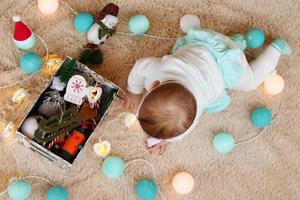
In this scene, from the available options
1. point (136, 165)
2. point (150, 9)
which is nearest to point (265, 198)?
point (136, 165)

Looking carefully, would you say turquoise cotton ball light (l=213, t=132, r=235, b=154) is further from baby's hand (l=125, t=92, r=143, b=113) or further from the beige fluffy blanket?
baby's hand (l=125, t=92, r=143, b=113)

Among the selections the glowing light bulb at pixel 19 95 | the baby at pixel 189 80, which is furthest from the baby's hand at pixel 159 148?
the glowing light bulb at pixel 19 95

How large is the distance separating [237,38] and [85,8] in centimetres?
39

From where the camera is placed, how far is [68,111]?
3.70 feet

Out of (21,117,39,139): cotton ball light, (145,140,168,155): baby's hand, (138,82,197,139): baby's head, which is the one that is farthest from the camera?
(145,140,168,155): baby's hand

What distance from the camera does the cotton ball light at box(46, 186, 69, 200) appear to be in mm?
1144

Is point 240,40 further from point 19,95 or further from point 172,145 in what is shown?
point 19,95

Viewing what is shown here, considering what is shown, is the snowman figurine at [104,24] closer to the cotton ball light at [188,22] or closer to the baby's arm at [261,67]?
the cotton ball light at [188,22]

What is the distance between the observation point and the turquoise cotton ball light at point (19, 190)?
1.14 meters

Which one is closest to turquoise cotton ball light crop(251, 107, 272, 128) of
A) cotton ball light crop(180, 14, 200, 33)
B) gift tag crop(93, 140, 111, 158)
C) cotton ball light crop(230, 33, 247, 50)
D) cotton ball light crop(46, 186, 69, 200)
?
cotton ball light crop(230, 33, 247, 50)

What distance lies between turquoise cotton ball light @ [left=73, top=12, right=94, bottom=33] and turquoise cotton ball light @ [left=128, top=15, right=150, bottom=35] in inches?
3.9

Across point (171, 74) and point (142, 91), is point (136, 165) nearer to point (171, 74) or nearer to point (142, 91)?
point (142, 91)

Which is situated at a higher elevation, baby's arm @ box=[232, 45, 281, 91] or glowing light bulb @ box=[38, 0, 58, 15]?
glowing light bulb @ box=[38, 0, 58, 15]

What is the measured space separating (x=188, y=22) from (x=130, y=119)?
11.4 inches
